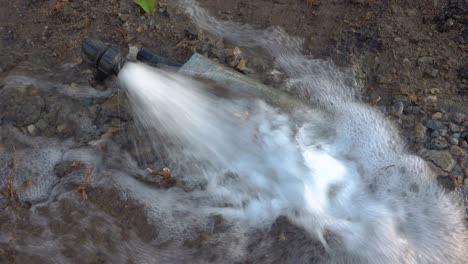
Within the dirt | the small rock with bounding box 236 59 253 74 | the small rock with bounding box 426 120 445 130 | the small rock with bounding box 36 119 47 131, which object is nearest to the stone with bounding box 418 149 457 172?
the dirt

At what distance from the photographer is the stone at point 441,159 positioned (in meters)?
1.81

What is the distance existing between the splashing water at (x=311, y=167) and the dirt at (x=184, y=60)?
0.25 ft

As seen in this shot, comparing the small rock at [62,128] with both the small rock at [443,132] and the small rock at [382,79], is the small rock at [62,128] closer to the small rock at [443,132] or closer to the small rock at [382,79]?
the small rock at [382,79]

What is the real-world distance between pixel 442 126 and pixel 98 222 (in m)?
1.40

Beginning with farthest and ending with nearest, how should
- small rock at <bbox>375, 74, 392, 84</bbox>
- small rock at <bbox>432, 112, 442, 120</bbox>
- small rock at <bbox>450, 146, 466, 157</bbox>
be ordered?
small rock at <bbox>375, 74, 392, 84</bbox>
small rock at <bbox>432, 112, 442, 120</bbox>
small rock at <bbox>450, 146, 466, 157</bbox>

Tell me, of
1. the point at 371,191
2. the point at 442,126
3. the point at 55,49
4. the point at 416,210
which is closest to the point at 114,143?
the point at 55,49

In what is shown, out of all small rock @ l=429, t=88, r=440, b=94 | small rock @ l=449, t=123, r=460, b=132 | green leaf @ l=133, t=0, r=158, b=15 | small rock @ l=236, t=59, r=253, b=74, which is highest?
small rock @ l=429, t=88, r=440, b=94

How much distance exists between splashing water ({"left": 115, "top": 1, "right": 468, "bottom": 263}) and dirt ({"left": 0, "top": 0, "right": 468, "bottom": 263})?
77 millimetres

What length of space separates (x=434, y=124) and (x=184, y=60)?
1.11 metres

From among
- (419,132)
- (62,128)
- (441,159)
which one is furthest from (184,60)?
(441,159)

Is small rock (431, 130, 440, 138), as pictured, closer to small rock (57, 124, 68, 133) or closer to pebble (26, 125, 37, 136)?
small rock (57, 124, 68, 133)

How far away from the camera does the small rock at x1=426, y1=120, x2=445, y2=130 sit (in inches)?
75.1

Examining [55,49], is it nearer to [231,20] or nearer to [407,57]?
[231,20]

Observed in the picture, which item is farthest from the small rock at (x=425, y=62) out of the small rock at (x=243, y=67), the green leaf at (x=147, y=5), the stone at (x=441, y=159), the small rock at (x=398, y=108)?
the green leaf at (x=147, y=5)
